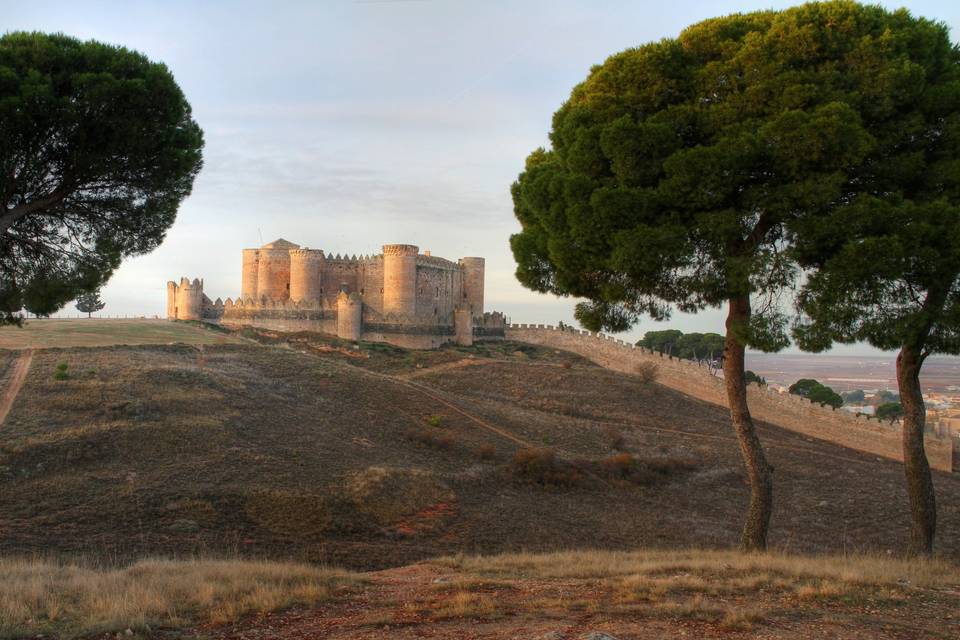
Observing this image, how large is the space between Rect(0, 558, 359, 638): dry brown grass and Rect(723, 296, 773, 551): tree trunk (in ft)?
19.0

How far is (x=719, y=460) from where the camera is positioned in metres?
21.7

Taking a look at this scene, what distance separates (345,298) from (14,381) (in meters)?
23.8

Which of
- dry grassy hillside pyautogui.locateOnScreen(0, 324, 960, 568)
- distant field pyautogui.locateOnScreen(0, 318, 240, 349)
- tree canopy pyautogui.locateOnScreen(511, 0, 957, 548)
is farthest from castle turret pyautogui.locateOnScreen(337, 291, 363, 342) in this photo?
tree canopy pyautogui.locateOnScreen(511, 0, 957, 548)

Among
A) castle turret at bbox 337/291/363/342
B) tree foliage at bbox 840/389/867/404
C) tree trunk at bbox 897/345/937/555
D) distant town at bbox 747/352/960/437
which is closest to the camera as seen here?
tree trunk at bbox 897/345/937/555

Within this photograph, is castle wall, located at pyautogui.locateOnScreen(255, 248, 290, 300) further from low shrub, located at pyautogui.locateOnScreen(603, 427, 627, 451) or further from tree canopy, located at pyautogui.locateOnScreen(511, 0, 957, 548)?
tree canopy, located at pyautogui.locateOnScreen(511, 0, 957, 548)

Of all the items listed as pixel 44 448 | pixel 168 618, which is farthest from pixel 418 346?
pixel 168 618

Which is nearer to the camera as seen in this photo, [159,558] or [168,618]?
[168,618]

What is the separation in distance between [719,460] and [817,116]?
1411cm

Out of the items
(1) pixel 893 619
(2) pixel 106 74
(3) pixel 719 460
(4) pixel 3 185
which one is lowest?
(3) pixel 719 460

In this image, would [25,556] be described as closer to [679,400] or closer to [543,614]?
[543,614]

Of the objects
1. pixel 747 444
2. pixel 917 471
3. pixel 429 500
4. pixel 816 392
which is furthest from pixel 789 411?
pixel 747 444

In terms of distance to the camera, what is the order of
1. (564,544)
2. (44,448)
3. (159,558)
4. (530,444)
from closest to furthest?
(159,558) < (564,544) < (44,448) < (530,444)

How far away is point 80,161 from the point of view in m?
11.2

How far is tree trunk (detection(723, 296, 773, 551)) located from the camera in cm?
1054
